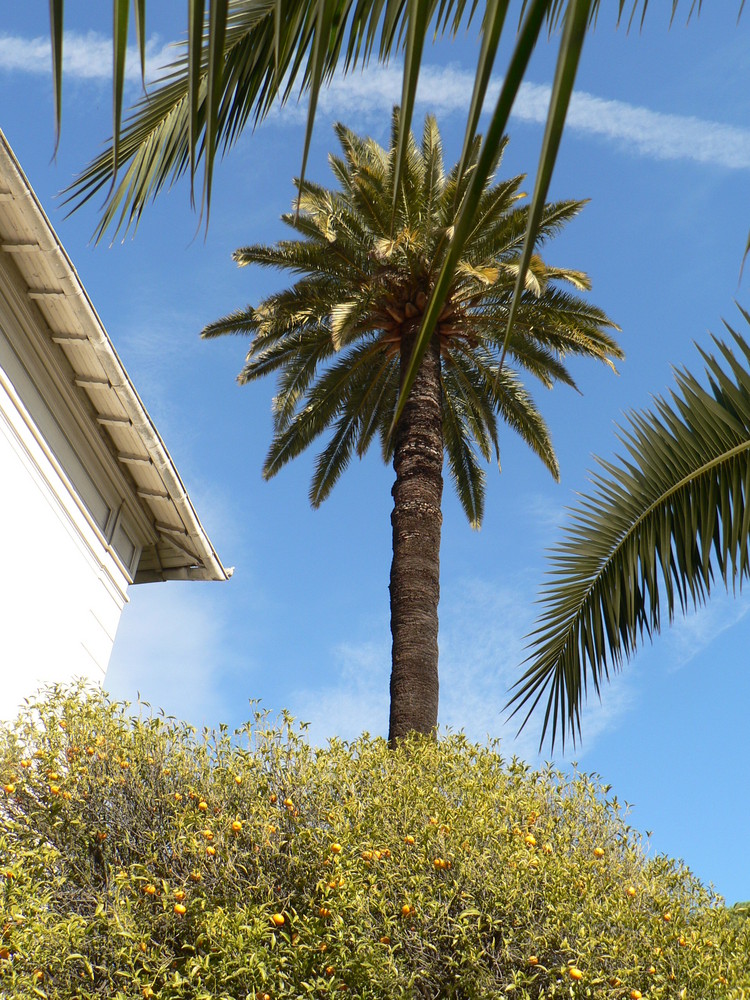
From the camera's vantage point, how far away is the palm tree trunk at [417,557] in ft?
34.6

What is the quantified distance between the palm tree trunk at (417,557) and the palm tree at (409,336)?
0.06ft

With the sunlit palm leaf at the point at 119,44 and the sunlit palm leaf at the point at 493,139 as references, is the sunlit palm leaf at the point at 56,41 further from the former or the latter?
the sunlit palm leaf at the point at 493,139

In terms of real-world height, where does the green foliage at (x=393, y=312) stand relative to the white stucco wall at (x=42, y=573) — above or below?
above

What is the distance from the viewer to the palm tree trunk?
10.5 meters

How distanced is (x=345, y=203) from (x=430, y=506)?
17.1 feet

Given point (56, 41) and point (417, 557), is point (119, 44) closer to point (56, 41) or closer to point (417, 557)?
point (56, 41)

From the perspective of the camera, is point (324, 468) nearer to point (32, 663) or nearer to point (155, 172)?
point (32, 663)

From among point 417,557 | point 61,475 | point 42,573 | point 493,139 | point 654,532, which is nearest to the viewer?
point 493,139

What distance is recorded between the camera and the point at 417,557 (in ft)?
37.7

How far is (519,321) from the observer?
45.6 feet

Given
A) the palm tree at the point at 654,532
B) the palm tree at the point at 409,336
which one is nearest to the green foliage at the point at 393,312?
the palm tree at the point at 409,336

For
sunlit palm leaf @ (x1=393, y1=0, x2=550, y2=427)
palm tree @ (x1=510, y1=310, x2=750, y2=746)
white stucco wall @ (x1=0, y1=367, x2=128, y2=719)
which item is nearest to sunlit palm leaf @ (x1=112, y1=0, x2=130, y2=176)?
sunlit palm leaf @ (x1=393, y1=0, x2=550, y2=427)

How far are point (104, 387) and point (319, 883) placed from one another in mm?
6674

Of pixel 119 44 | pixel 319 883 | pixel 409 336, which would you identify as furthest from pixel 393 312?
pixel 119 44
